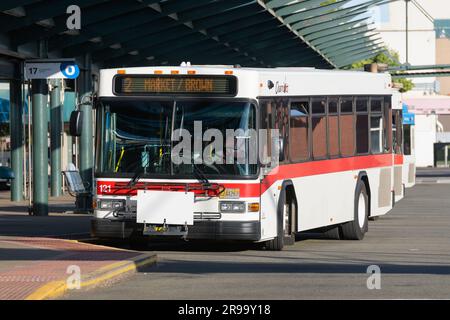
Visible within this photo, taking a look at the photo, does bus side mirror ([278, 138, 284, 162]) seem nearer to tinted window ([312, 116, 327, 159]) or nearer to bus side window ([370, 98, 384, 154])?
tinted window ([312, 116, 327, 159])

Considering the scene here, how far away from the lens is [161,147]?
19.3 m

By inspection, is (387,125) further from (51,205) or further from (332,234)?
(51,205)

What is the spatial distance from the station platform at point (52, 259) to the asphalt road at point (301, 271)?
0.22 m

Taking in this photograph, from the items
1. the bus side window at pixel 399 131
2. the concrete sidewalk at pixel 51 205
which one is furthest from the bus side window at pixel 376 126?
the concrete sidewalk at pixel 51 205

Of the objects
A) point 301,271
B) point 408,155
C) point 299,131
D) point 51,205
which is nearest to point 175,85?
point 299,131

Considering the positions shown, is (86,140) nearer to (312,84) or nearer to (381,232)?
(381,232)

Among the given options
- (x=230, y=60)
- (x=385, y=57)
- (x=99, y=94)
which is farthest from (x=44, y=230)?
(x=385, y=57)

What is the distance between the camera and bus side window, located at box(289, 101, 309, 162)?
20797 millimetres

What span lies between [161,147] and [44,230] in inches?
222

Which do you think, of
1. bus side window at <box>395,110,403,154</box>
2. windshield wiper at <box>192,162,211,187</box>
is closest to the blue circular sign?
windshield wiper at <box>192,162,211,187</box>

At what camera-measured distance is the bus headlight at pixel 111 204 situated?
19.5m

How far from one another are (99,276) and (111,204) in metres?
4.45

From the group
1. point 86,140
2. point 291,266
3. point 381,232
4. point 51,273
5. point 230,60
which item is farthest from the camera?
point 230,60

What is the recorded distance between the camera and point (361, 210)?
23969 millimetres
